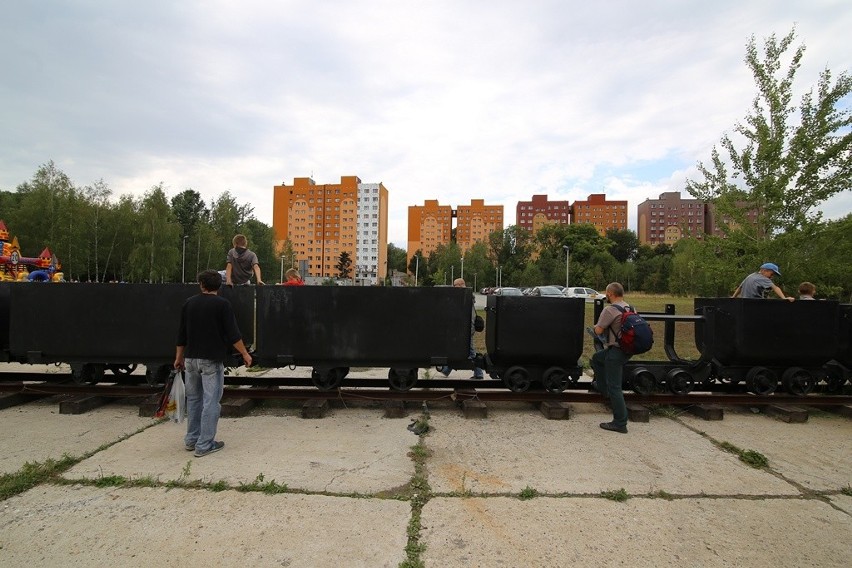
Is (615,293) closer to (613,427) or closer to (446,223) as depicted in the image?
(613,427)

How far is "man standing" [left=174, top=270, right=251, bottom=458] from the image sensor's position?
442 centimetres

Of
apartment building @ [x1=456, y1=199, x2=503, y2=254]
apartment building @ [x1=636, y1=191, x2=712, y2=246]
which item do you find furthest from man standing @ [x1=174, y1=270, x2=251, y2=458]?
apartment building @ [x1=636, y1=191, x2=712, y2=246]

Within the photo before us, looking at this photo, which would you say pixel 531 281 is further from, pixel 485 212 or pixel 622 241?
pixel 485 212

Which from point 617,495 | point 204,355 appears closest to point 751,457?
point 617,495

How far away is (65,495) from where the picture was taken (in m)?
3.52

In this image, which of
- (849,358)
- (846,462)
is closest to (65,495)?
(846,462)

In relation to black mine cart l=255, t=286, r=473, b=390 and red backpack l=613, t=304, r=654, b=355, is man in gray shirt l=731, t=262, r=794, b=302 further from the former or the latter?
black mine cart l=255, t=286, r=473, b=390

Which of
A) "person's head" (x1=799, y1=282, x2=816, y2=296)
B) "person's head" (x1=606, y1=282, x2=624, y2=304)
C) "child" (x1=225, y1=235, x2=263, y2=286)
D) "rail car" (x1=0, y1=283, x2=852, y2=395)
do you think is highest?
"child" (x1=225, y1=235, x2=263, y2=286)

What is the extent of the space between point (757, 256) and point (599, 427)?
25.6 feet

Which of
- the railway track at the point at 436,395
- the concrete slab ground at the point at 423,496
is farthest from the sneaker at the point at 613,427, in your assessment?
the railway track at the point at 436,395

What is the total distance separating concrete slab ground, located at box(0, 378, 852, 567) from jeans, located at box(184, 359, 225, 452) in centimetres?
25

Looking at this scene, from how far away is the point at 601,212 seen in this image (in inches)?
6235

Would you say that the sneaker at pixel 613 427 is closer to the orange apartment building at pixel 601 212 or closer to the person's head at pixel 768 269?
the person's head at pixel 768 269

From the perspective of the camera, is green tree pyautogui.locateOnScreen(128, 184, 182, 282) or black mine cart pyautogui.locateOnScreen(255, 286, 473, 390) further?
green tree pyautogui.locateOnScreen(128, 184, 182, 282)
